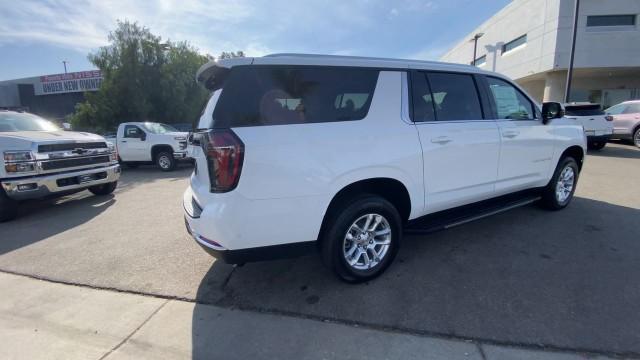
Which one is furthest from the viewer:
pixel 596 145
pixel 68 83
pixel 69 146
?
pixel 68 83

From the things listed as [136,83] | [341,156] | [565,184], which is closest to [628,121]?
[565,184]

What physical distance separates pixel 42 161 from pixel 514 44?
32.6 meters

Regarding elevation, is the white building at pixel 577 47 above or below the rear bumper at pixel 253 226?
above

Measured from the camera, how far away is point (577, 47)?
2128 cm

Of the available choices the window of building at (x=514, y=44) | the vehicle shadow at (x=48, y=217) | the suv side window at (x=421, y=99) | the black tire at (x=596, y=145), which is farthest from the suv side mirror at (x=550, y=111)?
the window of building at (x=514, y=44)

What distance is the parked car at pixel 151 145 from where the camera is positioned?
10633mm

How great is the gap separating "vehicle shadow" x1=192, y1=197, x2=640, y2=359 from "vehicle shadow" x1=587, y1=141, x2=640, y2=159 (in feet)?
27.5

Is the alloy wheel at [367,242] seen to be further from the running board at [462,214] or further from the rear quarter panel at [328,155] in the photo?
the rear quarter panel at [328,155]

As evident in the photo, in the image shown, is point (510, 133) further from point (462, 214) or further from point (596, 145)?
point (596, 145)

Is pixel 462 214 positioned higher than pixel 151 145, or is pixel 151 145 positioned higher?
pixel 151 145

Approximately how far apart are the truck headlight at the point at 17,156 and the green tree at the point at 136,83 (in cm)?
1277

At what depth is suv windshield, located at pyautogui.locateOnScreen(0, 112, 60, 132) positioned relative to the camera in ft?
19.4

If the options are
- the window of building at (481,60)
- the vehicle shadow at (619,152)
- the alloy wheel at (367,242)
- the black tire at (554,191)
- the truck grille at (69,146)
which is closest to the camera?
the alloy wheel at (367,242)

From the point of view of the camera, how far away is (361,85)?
2.87 metres
